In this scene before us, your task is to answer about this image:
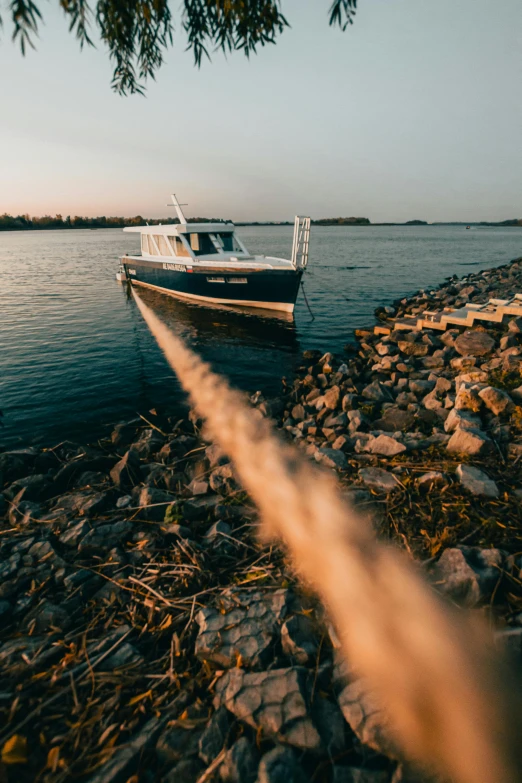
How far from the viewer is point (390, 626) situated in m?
2.56

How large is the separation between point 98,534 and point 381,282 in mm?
26678

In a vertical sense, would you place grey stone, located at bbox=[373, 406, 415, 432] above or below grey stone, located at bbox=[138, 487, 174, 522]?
above

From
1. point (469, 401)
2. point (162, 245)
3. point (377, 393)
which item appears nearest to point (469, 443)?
point (469, 401)

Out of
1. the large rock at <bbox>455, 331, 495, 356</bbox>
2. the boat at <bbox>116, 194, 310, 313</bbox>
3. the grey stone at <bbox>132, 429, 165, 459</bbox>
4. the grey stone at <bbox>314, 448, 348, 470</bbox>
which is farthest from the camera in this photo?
the boat at <bbox>116, 194, 310, 313</bbox>

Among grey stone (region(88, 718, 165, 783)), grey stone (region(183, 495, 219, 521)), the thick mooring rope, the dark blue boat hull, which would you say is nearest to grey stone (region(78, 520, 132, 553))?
grey stone (region(183, 495, 219, 521))

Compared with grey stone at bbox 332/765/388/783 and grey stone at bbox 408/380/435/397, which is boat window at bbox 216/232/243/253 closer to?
grey stone at bbox 408/380/435/397

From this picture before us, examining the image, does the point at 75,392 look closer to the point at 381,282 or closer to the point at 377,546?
the point at 377,546

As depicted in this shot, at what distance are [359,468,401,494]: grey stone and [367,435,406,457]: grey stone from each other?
511 millimetres

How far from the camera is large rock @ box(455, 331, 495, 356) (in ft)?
27.5

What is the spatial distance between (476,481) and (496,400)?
6.53 ft

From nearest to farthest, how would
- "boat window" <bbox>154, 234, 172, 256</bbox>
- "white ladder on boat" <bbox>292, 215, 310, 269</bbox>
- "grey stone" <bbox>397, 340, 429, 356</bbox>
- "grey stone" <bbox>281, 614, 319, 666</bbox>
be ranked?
"grey stone" <bbox>281, 614, 319, 666</bbox> < "grey stone" <bbox>397, 340, 429, 356</bbox> < "white ladder on boat" <bbox>292, 215, 310, 269</bbox> < "boat window" <bbox>154, 234, 172, 256</bbox>

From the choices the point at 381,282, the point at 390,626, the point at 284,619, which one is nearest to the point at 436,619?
the point at 390,626

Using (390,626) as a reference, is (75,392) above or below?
below

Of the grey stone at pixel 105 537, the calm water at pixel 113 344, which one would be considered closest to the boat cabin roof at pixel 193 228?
the calm water at pixel 113 344
